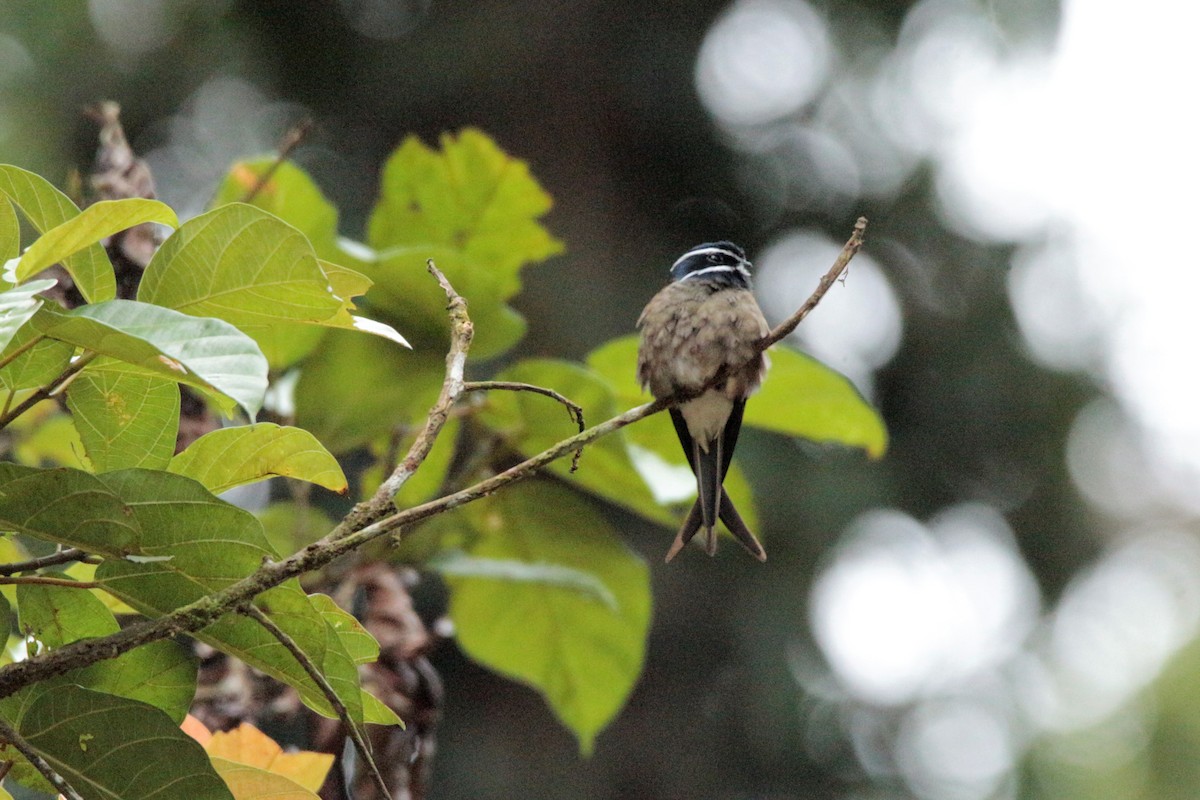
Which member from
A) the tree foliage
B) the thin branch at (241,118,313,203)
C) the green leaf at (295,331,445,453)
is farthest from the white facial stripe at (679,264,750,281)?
the tree foliage

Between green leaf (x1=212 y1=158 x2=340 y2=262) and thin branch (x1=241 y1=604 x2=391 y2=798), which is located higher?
thin branch (x1=241 y1=604 x2=391 y2=798)

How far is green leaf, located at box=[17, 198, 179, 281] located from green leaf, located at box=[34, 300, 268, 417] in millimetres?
66

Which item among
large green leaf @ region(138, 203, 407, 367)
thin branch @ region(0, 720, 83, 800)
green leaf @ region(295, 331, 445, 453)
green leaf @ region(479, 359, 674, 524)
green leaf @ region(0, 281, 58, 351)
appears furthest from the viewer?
green leaf @ region(295, 331, 445, 453)

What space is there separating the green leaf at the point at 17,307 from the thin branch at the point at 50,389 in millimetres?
94

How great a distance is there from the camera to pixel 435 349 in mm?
2221

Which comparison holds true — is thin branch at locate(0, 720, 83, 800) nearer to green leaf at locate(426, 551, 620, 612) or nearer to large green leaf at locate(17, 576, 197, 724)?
large green leaf at locate(17, 576, 197, 724)

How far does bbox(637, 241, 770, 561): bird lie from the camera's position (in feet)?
6.69

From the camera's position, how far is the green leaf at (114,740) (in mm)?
987

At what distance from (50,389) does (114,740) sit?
317 mm

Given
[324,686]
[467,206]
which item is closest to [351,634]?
[324,686]

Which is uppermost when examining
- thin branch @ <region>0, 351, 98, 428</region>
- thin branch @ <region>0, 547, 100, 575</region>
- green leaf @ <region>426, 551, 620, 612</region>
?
thin branch @ <region>0, 351, 98, 428</region>

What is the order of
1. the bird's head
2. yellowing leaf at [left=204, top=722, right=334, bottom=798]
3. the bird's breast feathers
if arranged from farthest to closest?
the bird's head, the bird's breast feathers, yellowing leaf at [left=204, top=722, right=334, bottom=798]

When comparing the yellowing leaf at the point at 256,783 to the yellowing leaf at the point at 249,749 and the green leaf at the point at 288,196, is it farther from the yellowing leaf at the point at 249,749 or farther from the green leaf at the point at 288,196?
the green leaf at the point at 288,196

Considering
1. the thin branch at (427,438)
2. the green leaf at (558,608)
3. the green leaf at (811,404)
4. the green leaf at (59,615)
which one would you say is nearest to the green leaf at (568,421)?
the green leaf at (558,608)
